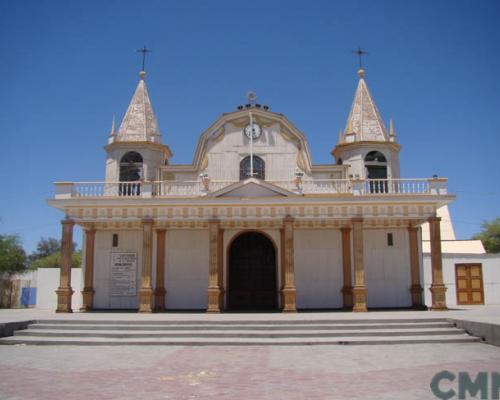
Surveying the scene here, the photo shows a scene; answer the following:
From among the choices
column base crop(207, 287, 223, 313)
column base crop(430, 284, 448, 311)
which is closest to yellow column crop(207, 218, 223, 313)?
column base crop(207, 287, 223, 313)

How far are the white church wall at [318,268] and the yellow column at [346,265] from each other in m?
0.35

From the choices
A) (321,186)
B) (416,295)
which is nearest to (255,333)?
(321,186)

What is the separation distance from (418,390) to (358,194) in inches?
560

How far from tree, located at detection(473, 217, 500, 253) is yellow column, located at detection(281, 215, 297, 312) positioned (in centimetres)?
3919

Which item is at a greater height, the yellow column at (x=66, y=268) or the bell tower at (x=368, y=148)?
the bell tower at (x=368, y=148)

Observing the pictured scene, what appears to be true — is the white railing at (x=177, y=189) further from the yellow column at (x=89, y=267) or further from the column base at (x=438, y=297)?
the column base at (x=438, y=297)

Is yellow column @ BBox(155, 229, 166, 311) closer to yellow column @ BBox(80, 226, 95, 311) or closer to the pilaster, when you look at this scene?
the pilaster

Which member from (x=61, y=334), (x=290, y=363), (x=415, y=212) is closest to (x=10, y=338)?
(x=61, y=334)

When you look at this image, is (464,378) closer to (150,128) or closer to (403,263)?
(403,263)

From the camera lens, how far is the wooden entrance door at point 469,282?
90.5 feet

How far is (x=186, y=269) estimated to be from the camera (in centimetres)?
2392

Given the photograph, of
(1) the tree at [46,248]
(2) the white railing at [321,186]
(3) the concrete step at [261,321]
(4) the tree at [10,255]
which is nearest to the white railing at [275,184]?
(2) the white railing at [321,186]

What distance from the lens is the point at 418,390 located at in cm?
809

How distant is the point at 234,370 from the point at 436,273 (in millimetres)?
13053
